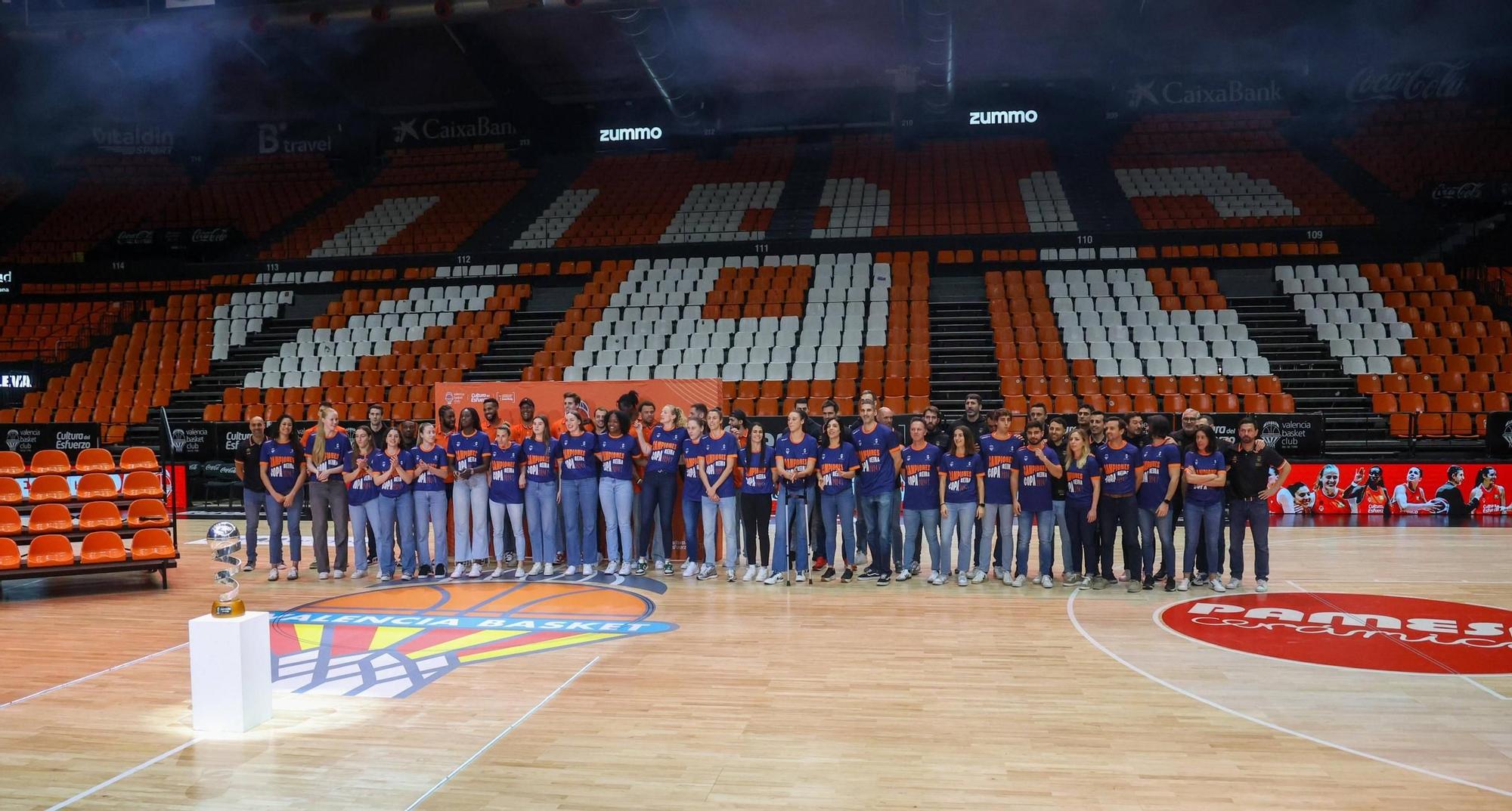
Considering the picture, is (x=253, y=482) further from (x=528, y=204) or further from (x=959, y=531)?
(x=528, y=204)

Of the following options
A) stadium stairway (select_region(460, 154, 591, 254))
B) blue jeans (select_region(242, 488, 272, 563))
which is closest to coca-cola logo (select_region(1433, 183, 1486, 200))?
stadium stairway (select_region(460, 154, 591, 254))

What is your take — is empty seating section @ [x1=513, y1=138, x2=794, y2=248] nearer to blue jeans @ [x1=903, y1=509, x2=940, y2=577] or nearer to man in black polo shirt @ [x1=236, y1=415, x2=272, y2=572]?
man in black polo shirt @ [x1=236, y1=415, x2=272, y2=572]

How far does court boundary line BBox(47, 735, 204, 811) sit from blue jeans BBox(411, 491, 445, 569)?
409 cm

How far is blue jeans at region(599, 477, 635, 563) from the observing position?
8789mm

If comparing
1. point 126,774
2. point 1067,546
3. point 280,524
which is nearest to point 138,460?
point 280,524

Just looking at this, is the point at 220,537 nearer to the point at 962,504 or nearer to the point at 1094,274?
the point at 962,504

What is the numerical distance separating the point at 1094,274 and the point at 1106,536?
1057 cm

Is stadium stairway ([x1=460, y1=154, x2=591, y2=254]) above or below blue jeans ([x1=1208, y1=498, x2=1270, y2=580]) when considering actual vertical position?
above

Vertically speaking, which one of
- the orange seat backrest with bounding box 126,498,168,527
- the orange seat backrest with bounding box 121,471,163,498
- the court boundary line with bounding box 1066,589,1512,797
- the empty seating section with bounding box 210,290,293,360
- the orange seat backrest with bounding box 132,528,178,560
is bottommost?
the court boundary line with bounding box 1066,589,1512,797

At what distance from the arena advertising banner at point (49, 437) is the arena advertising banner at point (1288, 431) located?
606 inches

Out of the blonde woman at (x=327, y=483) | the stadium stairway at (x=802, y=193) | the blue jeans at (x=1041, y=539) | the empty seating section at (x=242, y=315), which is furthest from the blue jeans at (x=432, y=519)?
the stadium stairway at (x=802, y=193)

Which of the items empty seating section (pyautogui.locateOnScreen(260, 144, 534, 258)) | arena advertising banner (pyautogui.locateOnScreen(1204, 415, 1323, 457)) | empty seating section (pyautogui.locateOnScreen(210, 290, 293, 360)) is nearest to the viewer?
arena advertising banner (pyautogui.locateOnScreen(1204, 415, 1323, 457))

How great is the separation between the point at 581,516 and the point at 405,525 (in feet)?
5.17

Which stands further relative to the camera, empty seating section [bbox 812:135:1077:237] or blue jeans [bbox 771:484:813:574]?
empty seating section [bbox 812:135:1077:237]
